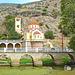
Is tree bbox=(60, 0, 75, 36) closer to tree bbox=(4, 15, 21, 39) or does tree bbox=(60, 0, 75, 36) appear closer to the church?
the church

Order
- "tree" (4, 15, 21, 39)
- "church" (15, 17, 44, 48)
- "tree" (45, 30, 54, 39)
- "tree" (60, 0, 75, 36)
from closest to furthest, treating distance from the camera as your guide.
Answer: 1. "tree" (60, 0, 75, 36)
2. "church" (15, 17, 44, 48)
3. "tree" (4, 15, 21, 39)
4. "tree" (45, 30, 54, 39)

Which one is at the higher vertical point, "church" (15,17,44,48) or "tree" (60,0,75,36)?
"tree" (60,0,75,36)

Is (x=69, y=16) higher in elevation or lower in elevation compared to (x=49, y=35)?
higher

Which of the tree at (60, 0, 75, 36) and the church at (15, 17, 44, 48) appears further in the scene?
the church at (15, 17, 44, 48)

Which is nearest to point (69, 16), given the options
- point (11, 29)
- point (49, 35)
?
point (49, 35)

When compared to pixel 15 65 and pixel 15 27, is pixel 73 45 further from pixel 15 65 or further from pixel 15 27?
pixel 15 27

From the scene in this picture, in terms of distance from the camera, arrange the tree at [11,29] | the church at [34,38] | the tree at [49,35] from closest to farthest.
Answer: the church at [34,38] < the tree at [11,29] < the tree at [49,35]

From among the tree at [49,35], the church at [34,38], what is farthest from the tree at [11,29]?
the church at [34,38]

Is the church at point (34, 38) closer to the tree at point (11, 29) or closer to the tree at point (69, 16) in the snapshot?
the tree at point (11, 29)

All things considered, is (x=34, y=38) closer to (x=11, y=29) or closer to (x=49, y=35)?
(x=49, y=35)

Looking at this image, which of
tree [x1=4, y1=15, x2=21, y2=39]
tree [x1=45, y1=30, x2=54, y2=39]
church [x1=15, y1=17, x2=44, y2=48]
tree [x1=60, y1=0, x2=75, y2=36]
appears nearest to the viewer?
tree [x1=60, y1=0, x2=75, y2=36]

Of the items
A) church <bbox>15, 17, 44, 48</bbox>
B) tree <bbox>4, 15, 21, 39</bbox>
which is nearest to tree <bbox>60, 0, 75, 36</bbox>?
church <bbox>15, 17, 44, 48</bbox>

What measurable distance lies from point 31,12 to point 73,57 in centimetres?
5488

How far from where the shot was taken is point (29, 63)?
38594mm
